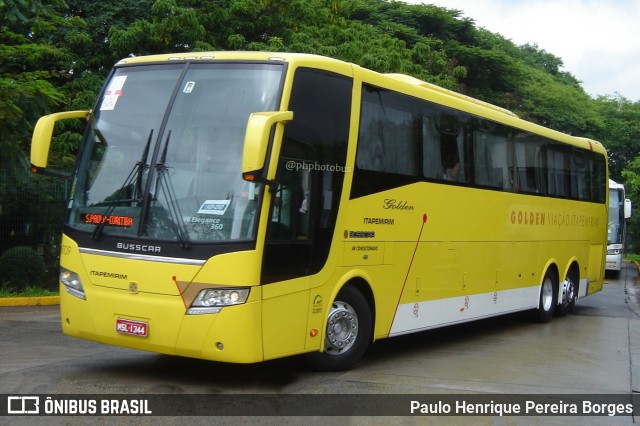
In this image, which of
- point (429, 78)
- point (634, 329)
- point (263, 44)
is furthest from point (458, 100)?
point (429, 78)

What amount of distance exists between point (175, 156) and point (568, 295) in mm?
10458

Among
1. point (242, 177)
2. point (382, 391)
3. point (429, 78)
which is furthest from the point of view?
point (429, 78)

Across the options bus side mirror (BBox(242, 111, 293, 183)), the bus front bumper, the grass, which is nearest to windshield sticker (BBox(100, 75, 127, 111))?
the bus front bumper

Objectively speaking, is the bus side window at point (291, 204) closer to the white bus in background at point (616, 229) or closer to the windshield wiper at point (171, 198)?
the windshield wiper at point (171, 198)

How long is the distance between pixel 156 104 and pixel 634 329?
394 inches

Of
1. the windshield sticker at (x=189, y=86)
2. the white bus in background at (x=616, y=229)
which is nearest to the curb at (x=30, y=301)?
the windshield sticker at (x=189, y=86)

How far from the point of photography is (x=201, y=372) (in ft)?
27.3

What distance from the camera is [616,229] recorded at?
29.2 metres

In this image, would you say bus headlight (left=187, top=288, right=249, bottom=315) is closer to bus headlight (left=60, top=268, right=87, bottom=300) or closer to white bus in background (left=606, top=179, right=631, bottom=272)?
bus headlight (left=60, top=268, right=87, bottom=300)

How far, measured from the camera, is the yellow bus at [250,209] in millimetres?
7137

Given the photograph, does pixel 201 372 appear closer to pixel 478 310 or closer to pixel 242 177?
pixel 242 177

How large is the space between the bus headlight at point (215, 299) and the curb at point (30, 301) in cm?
717

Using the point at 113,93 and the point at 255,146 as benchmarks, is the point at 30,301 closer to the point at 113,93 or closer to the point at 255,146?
the point at 113,93

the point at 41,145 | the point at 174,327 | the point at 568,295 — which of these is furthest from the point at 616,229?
the point at 41,145
